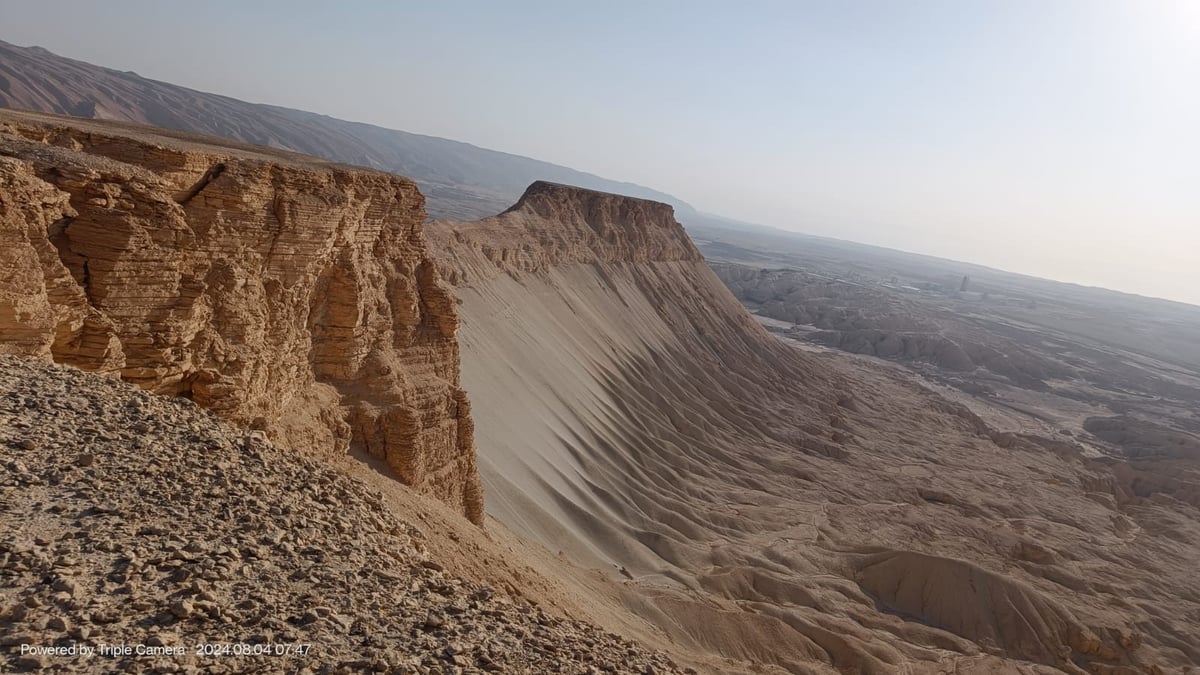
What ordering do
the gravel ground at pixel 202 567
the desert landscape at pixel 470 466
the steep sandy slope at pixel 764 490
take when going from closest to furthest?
the gravel ground at pixel 202 567
the desert landscape at pixel 470 466
the steep sandy slope at pixel 764 490

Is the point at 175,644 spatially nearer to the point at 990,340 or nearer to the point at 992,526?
the point at 992,526

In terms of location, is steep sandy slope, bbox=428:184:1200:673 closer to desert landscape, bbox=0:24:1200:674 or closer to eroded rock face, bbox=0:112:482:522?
desert landscape, bbox=0:24:1200:674

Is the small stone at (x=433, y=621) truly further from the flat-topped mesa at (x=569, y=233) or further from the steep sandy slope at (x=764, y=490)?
the flat-topped mesa at (x=569, y=233)

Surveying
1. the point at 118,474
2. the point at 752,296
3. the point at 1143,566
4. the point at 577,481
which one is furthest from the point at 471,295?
the point at 752,296

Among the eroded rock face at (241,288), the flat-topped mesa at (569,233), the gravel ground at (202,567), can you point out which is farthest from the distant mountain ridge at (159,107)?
the gravel ground at (202,567)

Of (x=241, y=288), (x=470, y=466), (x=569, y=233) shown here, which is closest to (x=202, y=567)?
(x=241, y=288)

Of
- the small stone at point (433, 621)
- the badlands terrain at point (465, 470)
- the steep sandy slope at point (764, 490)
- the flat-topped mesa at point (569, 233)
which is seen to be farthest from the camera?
the flat-topped mesa at point (569, 233)
